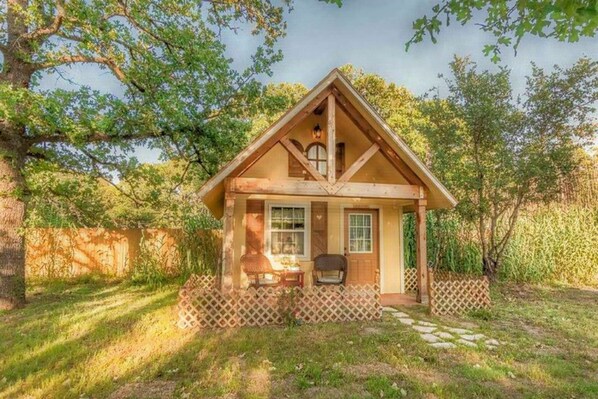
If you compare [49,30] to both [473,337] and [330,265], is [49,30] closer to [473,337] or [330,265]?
[330,265]

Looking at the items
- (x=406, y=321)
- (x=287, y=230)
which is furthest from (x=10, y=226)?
(x=406, y=321)

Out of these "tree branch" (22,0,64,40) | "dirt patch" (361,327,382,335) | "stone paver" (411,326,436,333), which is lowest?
"dirt patch" (361,327,382,335)

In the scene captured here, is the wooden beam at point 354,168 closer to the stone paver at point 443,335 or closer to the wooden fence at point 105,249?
the stone paver at point 443,335

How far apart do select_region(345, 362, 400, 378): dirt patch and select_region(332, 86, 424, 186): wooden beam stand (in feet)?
15.0

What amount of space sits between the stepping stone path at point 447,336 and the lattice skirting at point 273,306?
0.81m

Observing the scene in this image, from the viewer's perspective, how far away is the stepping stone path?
205 inches

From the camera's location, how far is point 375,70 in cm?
2072

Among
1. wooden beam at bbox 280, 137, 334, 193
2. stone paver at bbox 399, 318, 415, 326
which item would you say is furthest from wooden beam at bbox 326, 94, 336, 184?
stone paver at bbox 399, 318, 415, 326

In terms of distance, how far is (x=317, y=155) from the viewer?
9.12 meters

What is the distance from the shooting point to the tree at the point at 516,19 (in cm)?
247

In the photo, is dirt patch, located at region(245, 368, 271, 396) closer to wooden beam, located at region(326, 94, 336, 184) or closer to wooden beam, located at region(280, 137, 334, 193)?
wooden beam, located at region(280, 137, 334, 193)

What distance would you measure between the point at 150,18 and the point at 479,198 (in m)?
10.1

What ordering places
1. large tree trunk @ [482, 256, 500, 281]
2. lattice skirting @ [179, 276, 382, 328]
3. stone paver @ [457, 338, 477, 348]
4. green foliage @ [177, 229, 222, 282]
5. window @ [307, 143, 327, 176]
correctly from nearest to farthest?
stone paver @ [457, 338, 477, 348] < lattice skirting @ [179, 276, 382, 328] < window @ [307, 143, 327, 176] < large tree trunk @ [482, 256, 500, 281] < green foliage @ [177, 229, 222, 282]

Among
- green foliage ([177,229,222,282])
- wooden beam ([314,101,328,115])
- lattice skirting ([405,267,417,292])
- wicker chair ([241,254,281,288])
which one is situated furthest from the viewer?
green foliage ([177,229,222,282])
